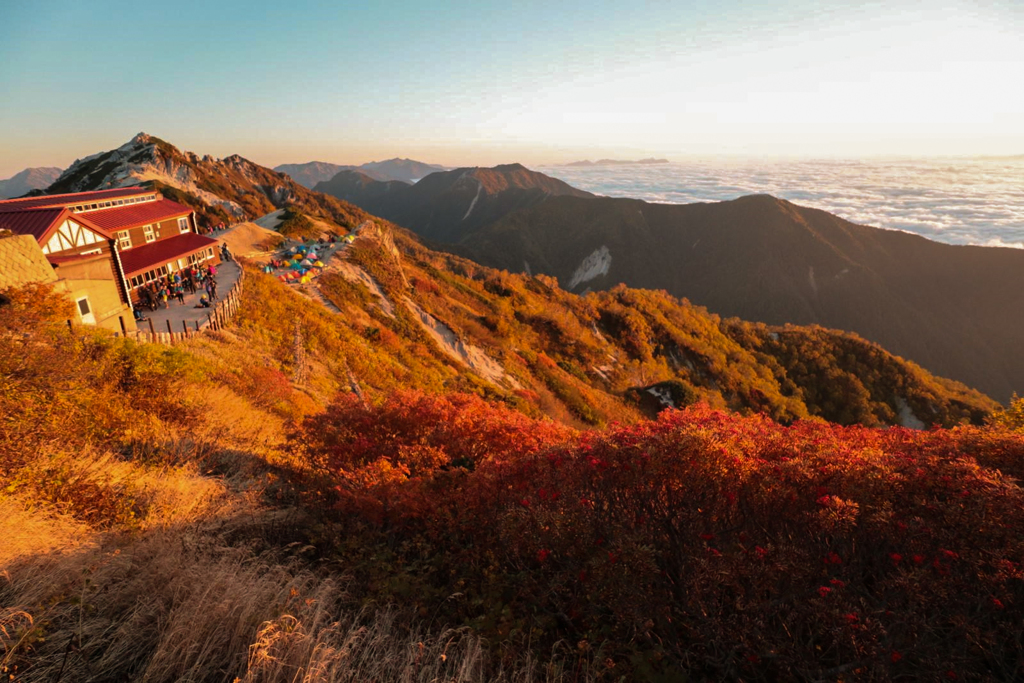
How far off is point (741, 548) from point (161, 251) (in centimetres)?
3754

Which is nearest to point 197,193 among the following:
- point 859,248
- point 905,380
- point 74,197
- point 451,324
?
point 74,197

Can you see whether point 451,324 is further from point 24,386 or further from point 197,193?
point 197,193

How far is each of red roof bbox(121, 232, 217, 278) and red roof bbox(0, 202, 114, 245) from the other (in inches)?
175

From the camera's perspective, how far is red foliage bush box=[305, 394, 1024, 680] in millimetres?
3750

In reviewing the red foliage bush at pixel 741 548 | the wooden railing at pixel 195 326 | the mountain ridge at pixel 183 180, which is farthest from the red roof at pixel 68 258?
the mountain ridge at pixel 183 180

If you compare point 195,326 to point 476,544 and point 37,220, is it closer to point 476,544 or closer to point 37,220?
point 37,220

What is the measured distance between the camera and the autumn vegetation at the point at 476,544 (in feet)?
13.0

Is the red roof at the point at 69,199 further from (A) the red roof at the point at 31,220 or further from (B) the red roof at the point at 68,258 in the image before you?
→ (B) the red roof at the point at 68,258

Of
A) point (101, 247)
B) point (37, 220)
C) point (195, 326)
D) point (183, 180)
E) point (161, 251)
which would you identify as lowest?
point (195, 326)

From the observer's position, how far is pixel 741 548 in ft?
15.3

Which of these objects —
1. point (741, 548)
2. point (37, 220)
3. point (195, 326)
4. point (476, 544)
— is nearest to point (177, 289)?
point (37, 220)

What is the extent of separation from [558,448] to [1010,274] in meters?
197

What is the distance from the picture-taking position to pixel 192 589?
4906 mm

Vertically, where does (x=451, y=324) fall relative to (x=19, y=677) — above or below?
below
